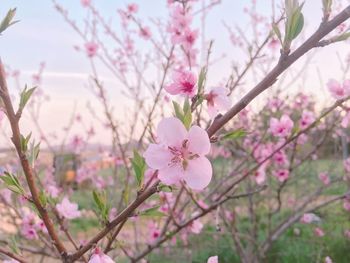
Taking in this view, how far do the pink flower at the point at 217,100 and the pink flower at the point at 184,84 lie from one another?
76 mm

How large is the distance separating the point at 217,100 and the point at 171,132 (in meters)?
→ 0.23

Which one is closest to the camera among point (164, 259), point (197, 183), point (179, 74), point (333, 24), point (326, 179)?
point (333, 24)

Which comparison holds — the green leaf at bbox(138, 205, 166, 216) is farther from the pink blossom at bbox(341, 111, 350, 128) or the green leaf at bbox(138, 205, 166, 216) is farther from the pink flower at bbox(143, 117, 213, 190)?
the pink blossom at bbox(341, 111, 350, 128)

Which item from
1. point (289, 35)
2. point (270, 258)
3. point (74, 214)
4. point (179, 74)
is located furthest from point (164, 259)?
point (289, 35)

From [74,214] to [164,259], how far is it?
138 inches

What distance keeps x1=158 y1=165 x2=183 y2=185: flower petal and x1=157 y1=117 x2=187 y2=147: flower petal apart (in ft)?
0.18

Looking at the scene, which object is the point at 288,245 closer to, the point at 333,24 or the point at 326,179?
the point at 326,179

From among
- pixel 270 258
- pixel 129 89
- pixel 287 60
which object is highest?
pixel 129 89

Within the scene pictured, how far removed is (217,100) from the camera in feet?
Answer: 3.73

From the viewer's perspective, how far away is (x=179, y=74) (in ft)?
4.07

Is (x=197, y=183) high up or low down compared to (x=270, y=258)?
down

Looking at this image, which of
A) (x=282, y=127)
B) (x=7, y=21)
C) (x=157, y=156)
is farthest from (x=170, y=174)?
(x=282, y=127)

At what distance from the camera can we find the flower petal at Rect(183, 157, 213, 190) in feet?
3.14

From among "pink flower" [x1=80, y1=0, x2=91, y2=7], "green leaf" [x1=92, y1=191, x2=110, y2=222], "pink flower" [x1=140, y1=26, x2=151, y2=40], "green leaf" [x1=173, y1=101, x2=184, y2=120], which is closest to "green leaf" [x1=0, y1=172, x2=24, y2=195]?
"green leaf" [x1=92, y1=191, x2=110, y2=222]
